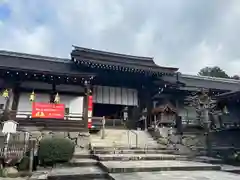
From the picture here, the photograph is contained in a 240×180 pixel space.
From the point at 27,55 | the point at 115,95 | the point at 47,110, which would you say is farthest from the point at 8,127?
the point at 27,55

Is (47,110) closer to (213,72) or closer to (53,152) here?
(53,152)

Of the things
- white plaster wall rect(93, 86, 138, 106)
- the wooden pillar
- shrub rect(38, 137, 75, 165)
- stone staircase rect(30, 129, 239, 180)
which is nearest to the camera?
stone staircase rect(30, 129, 239, 180)

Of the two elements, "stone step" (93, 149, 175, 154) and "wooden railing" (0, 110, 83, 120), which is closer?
"stone step" (93, 149, 175, 154)

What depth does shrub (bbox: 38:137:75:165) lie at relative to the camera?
8299 millimetres

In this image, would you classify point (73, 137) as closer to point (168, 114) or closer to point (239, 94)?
point (168, 114)

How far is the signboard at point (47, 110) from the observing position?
41.1 feet

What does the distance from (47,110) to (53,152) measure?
4923 mm

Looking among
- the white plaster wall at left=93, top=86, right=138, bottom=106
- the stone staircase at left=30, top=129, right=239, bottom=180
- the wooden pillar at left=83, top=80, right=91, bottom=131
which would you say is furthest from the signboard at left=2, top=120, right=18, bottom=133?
the white plaster wall at left=93, top=86, right=138, bottom=106

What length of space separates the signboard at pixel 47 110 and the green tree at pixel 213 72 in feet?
158

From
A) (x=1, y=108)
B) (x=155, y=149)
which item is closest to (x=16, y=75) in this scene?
(x=1, y=108)

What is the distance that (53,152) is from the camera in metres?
8.36

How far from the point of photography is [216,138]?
49.0ft

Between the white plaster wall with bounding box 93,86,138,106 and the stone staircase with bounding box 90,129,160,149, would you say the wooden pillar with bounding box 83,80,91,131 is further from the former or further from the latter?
the white plaster wall with bounding box 93,86,138,106

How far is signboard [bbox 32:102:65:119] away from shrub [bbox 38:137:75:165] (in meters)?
4.50
